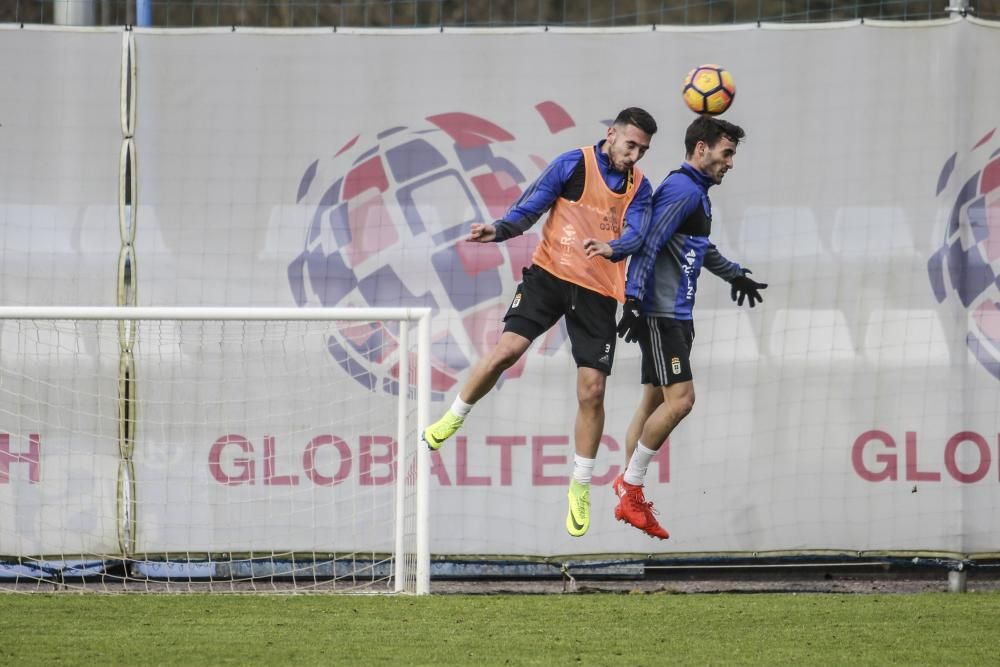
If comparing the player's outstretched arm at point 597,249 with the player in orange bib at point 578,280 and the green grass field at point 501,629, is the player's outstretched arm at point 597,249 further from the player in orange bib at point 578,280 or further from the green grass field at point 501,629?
the green grass field at point 501,629

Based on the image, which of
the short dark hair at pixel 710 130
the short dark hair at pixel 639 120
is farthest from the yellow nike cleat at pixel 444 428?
the short dark hair at pixel 710 130

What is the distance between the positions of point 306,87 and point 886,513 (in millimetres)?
4062

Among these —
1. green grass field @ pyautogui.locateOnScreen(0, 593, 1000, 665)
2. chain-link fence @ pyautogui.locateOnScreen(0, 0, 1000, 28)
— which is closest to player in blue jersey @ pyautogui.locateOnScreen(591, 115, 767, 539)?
green grass field @ pyautogui.locateOnScreen(0, 593, 1000, 665)

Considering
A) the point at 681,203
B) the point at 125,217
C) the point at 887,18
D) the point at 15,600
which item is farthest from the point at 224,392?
the point at 887,18

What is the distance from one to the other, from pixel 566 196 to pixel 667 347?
0.87 meters

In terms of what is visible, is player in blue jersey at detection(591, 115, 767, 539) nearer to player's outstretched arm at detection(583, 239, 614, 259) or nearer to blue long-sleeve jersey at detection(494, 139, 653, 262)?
blue long-sleeve jersey at detection(494, 139, 653, 262)

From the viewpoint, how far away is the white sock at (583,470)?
6.78 meters

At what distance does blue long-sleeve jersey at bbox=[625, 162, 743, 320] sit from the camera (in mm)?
6512

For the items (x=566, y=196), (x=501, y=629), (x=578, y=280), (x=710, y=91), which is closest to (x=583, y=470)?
(x=578, y=280)

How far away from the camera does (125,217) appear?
795cm

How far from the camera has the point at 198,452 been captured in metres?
7.87

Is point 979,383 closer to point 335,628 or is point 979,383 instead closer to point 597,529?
point 597,529

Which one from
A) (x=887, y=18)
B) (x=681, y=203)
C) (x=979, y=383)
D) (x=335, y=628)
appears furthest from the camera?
(x=887, y=18)

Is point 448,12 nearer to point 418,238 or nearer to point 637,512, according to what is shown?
point 418,238
